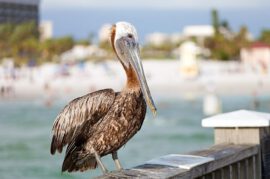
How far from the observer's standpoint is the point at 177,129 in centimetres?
2984

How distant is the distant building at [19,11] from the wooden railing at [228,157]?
263 ft

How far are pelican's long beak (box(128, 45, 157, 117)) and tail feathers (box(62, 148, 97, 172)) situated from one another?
1.78 ft

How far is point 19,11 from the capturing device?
95250mm

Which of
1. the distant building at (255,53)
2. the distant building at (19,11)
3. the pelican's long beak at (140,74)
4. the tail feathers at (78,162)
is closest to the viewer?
the pelican's long beak at (140,74)

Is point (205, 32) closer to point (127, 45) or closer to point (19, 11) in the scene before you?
point (19, 11)

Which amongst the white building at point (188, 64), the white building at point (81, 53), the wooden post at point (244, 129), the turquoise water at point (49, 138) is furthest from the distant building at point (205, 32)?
the wooden post at point (244, 129)

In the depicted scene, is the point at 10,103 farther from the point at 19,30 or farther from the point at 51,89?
the point at 19,30

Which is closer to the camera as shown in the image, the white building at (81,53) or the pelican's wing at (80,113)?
the pelican's wing at (80,113)

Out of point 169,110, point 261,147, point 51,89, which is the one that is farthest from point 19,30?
point 261,147

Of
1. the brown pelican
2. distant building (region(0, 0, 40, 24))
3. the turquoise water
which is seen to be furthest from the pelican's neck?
distant building (region(0, 0, 40, 24))

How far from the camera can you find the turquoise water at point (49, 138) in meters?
17.8

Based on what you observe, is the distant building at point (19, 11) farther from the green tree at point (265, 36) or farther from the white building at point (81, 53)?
the green tree at point (265, 36)

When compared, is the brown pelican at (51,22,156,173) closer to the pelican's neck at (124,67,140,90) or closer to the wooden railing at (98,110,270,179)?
the pelican's neck at (124,67,140,90)

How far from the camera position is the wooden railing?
423 centimetres
